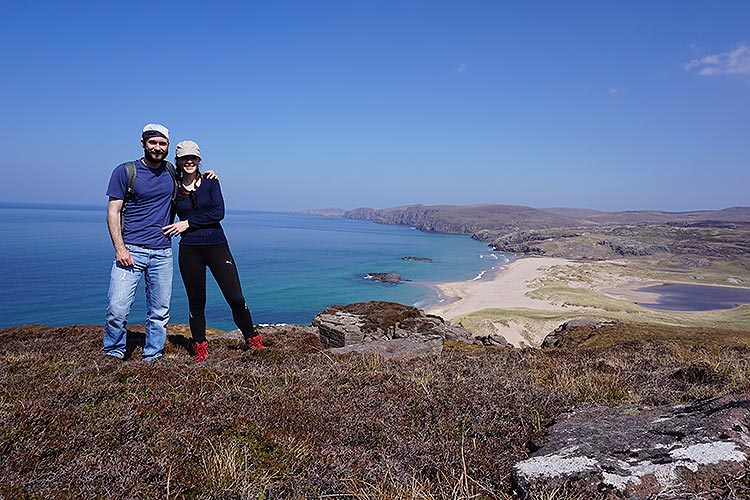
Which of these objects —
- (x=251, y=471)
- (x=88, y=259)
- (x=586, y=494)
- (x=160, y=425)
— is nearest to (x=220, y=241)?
(x=160, y=425)

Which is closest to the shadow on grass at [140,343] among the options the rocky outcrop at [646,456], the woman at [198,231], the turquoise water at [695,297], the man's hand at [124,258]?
the woman at [198,231]

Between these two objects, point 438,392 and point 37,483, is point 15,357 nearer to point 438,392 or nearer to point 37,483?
point 37,483

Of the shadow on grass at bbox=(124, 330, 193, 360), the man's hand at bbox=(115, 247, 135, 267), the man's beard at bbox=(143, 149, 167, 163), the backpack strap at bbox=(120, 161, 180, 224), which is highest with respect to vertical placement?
the man's beard at bbox=(143, 149, 167, 163)

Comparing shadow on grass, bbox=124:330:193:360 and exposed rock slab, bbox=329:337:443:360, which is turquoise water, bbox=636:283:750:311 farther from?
shadow on grass, bbox=124:330:193:360

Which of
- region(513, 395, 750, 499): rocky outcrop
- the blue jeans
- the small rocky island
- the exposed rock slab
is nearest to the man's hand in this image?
the blue jeans

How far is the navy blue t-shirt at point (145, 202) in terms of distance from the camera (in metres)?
4.99

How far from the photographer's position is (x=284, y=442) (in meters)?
2.66

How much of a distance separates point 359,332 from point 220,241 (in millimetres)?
6063

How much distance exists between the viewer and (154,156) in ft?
16.6

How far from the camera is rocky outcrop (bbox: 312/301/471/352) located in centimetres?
1088

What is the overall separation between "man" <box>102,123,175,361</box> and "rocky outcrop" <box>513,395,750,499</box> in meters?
4.83

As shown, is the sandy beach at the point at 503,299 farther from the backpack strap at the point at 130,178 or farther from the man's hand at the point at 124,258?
the backpack strap at the point at 130,178

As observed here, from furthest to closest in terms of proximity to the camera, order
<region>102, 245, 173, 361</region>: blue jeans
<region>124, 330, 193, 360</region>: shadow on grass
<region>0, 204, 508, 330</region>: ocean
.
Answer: <region>0, 204, 508, 330</region>: ocean, <region>124, 330, 193, 360</region>: shadow on grass, <region>102, 245, 173, 361</region>: blue jeans

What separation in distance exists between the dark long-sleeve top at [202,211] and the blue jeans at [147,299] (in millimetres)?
393
